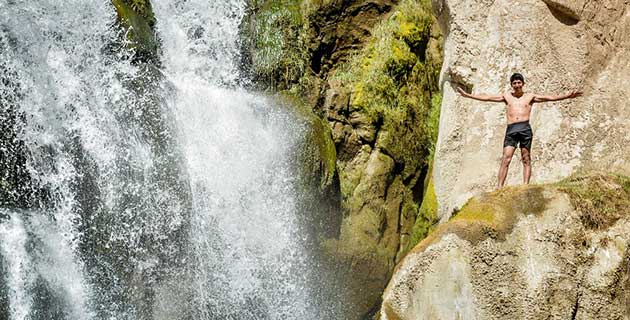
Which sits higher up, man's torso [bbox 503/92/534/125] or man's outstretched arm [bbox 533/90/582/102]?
man's outstretched arm [bbox 533/90/582/102]

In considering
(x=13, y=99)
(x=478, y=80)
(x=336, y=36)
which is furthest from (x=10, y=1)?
(x=478, y=80)

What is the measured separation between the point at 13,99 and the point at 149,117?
71.7 inches

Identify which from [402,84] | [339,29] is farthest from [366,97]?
[339,29]

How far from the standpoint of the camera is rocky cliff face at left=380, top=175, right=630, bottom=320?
6.19m

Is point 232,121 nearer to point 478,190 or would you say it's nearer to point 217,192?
point 217,192

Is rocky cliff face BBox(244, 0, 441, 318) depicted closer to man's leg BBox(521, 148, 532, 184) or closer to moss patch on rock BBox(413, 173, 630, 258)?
man's leg BBox(521, 148, 532, 184)

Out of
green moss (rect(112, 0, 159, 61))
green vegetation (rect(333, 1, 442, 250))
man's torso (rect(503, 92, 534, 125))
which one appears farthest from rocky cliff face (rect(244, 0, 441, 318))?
man's torso (rect(503, 92, 534, 125))

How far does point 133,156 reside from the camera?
417 inches

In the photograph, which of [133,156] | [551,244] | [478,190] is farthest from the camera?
[133,156]

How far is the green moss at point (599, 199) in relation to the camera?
6426mm

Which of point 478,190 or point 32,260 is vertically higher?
point 478,190

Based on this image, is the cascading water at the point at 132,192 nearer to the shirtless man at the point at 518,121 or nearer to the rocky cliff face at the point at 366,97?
the rocky cliff face at the point at 366,97

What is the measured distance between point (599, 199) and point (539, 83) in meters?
2.50

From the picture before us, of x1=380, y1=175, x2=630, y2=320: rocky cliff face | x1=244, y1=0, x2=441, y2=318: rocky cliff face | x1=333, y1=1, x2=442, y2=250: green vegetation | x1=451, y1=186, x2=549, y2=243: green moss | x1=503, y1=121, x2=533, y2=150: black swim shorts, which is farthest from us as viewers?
x1=333, y1=1, x2=442, y2=250: green vegetation
